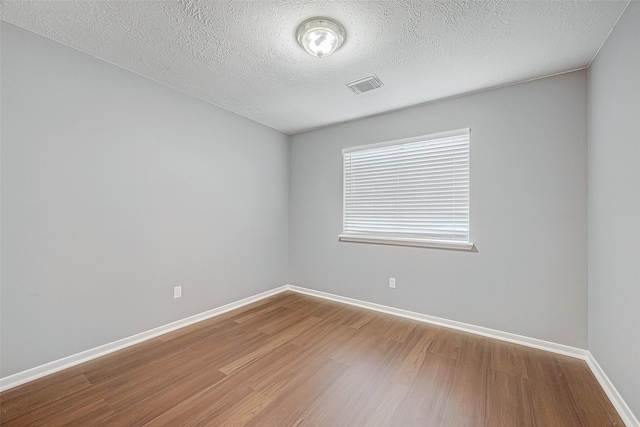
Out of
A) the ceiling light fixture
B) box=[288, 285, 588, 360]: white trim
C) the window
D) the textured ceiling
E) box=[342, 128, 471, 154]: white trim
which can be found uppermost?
the textured ceiling

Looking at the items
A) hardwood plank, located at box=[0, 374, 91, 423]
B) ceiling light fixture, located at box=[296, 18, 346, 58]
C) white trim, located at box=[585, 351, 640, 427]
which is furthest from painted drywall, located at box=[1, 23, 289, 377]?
white trim, located at box=[585, 351, 640, 427]

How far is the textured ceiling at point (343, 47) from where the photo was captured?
5.24 ft

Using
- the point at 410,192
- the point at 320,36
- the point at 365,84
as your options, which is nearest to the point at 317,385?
the point at 410,192

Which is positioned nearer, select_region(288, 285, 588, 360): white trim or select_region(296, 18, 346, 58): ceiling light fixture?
select_region(296, 18, 346, 58): ceiling light fixture

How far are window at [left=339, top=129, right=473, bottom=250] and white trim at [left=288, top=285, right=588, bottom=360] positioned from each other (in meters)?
0.82

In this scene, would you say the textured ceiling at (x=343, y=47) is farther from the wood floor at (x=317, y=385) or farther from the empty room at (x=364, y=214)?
the wood floor at (x=317, y=385)

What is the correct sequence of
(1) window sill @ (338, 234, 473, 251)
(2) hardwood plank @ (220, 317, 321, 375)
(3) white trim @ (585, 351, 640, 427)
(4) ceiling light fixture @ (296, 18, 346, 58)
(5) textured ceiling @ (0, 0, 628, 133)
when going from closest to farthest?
1. (3) white trim @ (585, 351, 640, 427)
2. (5) textured ceiling @ (0, 0, 628, 133)
3. (4) ceiling light fixture @ (296, 18, 346, 58)
4. (2) hardwood plank @ (220, 317, 321, 375)
5. (1) window sill @ (338, 234, 473, 251)

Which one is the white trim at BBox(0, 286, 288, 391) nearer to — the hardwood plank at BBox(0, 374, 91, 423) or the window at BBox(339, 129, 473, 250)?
the hardwood plank at BBox(0, 374, 91, 423)

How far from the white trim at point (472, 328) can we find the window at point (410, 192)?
2.70 ft

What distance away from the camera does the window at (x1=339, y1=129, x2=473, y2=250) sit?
2.76 metres

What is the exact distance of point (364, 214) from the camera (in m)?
3.45

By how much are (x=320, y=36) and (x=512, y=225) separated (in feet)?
7.92

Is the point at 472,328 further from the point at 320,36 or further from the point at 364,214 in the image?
the point at 320,36

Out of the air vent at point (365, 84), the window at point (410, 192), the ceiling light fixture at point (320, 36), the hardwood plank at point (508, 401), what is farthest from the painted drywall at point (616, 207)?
the ceiling light fixture at point (320, 36)
